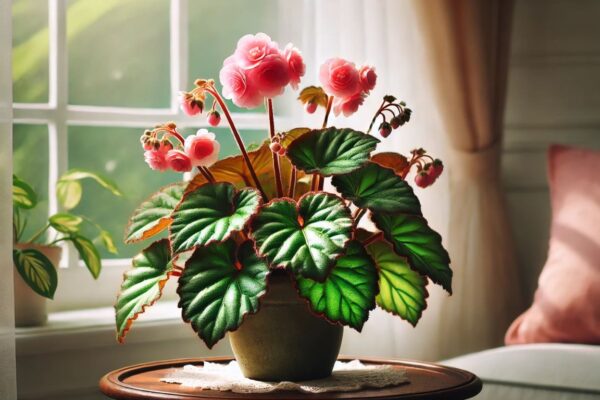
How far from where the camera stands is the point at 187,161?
4.49ft

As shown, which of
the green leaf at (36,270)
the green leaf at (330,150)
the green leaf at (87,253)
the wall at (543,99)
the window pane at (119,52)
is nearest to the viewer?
the green leaf at (330,150)

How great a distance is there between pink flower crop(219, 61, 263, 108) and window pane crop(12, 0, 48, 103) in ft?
3.12

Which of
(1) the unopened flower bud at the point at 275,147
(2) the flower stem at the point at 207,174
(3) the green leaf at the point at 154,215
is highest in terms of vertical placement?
(1) the unopened flower bud at the point at 275,147

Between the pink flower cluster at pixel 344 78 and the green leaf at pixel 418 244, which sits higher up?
the pink flower cluster at pixel 344 78

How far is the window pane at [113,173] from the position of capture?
2.29 meters

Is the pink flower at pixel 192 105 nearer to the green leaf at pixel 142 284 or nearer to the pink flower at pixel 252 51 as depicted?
the pink flower at pixel 252 51

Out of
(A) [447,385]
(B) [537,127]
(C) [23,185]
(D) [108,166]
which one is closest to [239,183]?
(A) [447,385]

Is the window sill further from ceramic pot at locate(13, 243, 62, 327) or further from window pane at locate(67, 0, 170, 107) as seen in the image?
window pane at locate(67, 0, 170, 107)

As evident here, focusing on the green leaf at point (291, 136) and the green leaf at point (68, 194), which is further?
the green leaf at point (68, 194)

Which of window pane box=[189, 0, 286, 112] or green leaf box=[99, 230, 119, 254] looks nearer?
green leaf box=[99, 230, 119, 254]

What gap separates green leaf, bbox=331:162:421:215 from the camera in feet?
4.31

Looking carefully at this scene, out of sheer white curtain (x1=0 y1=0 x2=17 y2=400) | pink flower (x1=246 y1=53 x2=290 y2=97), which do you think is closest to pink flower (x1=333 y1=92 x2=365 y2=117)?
pink flower (x1=246 y1=53 x2=290 y2=97)

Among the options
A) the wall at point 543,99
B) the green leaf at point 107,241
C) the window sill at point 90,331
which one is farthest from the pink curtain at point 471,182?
the green leaf at point 107,241

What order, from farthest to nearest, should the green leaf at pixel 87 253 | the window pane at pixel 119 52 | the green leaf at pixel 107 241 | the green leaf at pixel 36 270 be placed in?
the window pane at pixel 119 52 < the green leaf at pixel 107 241 < the green leaf at pixel 87 253 < the green leaf at pixel 36 270
